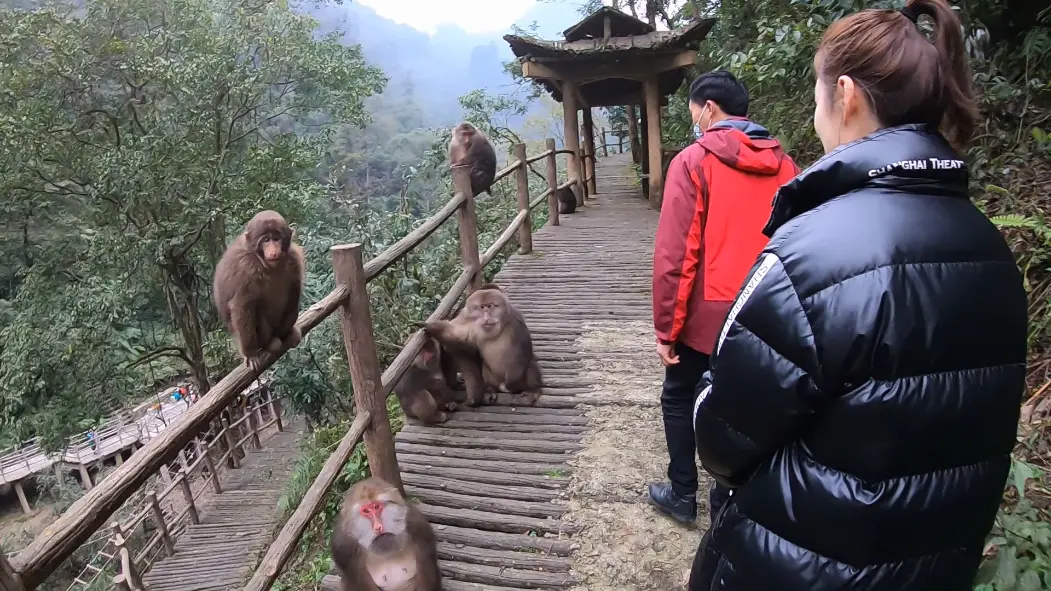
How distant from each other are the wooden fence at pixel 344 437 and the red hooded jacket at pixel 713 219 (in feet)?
4.91

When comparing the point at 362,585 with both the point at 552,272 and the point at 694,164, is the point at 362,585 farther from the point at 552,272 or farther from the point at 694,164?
the point at 552,272

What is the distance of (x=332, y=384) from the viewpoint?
993 centimetres

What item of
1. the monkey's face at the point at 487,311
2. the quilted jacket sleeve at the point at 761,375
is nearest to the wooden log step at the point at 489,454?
the monkey's face at the point at 487,311

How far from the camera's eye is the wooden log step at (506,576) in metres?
3.06

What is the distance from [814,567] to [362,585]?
1972mm

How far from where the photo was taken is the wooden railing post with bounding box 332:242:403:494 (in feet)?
10.7

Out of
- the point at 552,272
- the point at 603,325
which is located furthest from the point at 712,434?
the point at 552,272

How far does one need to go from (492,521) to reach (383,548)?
0.89 metres

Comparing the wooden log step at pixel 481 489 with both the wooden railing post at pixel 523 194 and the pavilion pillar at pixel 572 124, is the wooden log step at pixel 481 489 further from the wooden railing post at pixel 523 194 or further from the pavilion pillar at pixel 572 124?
the pavilion pillar at pixel 572 124

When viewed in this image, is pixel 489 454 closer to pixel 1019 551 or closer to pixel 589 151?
pixel 1019 551

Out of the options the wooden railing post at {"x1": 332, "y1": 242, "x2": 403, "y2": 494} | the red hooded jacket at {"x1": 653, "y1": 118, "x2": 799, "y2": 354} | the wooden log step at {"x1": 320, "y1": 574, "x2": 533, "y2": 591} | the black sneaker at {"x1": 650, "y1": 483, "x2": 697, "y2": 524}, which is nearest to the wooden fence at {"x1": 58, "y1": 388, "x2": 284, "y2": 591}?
the wooden railing post at {"x1": 332, "y1": 242, "x2": 403, "y2": 494}

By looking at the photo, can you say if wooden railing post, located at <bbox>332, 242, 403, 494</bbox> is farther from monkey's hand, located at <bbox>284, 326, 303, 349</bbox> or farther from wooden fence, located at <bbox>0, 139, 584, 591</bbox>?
monkey's hand, located at <bbox>284, 326, 303, 349</bbox>

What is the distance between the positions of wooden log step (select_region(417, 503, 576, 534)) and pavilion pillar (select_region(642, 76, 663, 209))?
752 centimetres

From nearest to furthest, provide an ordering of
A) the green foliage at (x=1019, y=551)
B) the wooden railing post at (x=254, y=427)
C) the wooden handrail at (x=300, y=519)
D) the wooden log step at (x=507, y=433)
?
the green foliage at (x=1019, y=551) < the wooden handrail at (x=300, y=519) < the wooden log step at (x=507, y=433) < the wooden railing post at (x=254, y=427)
